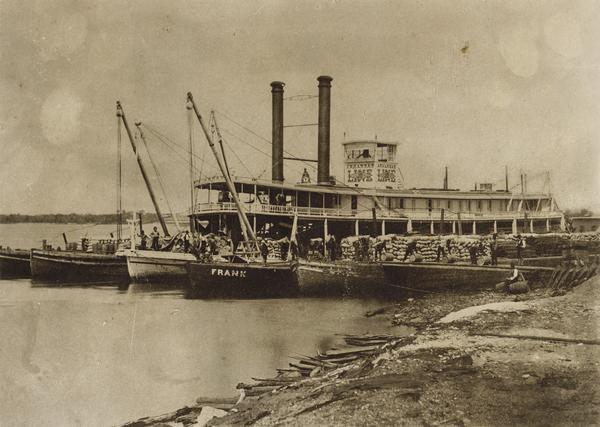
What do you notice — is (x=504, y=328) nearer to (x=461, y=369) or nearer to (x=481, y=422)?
(x=461, y=369)

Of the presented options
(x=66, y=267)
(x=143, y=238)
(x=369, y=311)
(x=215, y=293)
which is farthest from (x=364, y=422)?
(x=66, y=267)

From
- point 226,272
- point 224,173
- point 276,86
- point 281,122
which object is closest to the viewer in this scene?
point 226,272

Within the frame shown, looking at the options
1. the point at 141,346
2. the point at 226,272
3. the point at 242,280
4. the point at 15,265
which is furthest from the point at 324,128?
the point at 141,346

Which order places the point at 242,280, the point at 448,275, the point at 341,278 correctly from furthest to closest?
the point at 341,278, the point at 242,280, the point at 448,275

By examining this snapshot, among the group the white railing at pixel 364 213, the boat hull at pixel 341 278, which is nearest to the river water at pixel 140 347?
the boat hull at pixel 341 278

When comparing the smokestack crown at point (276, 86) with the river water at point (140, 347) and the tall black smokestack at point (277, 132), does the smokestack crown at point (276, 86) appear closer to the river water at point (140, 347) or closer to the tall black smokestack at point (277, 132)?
the tall black smokestack at point (277, 132)

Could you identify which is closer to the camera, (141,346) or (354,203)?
(141,346)

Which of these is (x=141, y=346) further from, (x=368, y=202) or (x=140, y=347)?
(x=368, y=202)
